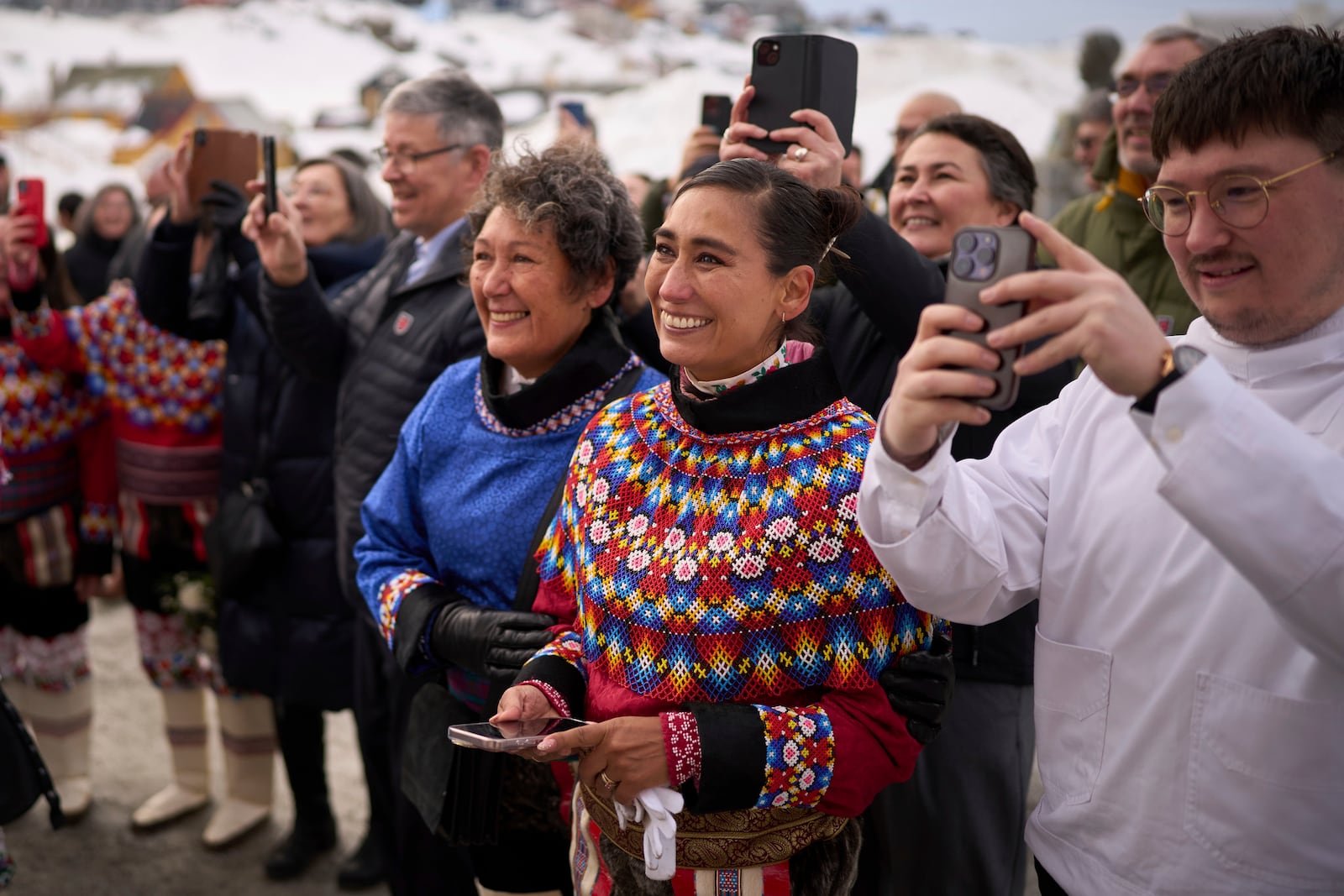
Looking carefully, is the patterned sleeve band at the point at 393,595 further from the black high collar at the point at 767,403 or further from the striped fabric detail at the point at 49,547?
the striped fabric detail at the point at 49,547

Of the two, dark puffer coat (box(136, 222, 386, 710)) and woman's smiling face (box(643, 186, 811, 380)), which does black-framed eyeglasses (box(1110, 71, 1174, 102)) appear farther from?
dark puffer coat (box(136, 222, 386, 710))

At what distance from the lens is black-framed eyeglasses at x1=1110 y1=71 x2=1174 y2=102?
3033 millimetres

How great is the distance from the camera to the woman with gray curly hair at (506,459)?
6.81 ft

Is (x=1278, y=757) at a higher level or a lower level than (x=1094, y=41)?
lower

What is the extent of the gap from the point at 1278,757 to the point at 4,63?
13983 mm

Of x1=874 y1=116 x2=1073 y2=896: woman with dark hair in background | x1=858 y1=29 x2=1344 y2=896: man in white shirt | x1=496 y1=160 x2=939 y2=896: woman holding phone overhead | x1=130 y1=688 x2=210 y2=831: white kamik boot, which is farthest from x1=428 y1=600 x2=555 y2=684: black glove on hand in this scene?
x1=130 y1=688 x2=210 y2=831: white kamik boot

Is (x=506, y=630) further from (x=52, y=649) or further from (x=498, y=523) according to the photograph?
(x=52, y=649)

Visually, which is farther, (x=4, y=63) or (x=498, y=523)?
(x=4, y=63)

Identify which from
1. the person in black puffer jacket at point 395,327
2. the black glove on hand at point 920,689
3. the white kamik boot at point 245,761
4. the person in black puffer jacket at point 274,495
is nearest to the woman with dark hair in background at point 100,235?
the person in black puffer jacket at point 274,495

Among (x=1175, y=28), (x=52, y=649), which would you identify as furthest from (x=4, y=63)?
(x=1175, y=28)

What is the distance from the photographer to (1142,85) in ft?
10.1

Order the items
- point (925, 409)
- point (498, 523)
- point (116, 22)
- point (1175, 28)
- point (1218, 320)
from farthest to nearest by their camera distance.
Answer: point (116, 22) → point (1175, 28) → point (498, 523) → point (1218, 320) → point (925, 409)

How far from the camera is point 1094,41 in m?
6.14

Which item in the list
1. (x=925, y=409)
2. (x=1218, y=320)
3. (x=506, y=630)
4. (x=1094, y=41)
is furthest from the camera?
(x=1094, y=41)
